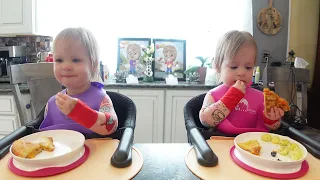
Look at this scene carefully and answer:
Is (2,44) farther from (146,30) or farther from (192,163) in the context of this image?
(192,163)

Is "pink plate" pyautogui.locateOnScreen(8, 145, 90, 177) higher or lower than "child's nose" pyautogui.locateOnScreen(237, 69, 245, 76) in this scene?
lower

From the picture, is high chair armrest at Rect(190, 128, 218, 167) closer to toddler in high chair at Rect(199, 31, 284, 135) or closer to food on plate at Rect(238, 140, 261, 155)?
food on plate at Rect(238, 140, 261, 155)

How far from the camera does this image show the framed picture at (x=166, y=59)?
2.47 metres

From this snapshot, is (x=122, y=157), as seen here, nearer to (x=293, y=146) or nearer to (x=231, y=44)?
(x=293, y=146)

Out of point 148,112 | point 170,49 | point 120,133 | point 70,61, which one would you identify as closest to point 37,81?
point 70,61

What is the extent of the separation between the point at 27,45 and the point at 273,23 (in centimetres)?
268

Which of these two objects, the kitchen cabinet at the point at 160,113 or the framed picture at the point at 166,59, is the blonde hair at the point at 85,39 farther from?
the framed picture at the point at 166,59

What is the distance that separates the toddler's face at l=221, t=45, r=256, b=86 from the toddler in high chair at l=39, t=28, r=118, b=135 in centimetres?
45

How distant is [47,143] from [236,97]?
23.4 inches

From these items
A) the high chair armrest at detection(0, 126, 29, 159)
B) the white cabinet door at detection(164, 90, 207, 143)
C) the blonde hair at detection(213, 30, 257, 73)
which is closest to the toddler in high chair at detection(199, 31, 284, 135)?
the blonde hair at detection(213, 30, 257, 73)

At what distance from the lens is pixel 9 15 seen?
7.39 ft

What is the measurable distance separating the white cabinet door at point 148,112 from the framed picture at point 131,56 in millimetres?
379

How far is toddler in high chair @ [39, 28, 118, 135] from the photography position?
2.49 feet

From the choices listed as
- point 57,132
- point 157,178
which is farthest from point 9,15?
point 157,178
